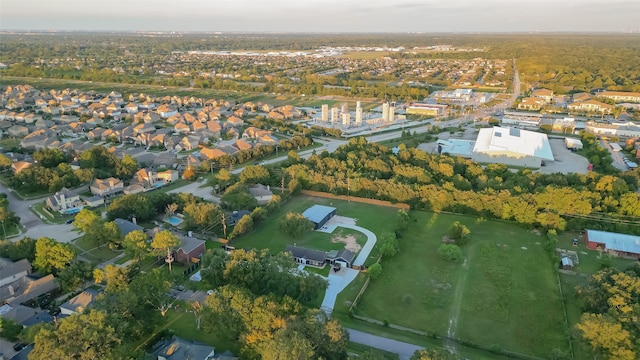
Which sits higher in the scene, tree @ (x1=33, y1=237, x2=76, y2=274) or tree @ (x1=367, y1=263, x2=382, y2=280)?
tree @ (x1=33, y1=237, x2=76, y2=274)

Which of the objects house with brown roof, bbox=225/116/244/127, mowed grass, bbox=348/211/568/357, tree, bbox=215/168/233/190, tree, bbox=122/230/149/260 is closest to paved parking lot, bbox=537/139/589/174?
mowed grass, bbox=348/211/568/357

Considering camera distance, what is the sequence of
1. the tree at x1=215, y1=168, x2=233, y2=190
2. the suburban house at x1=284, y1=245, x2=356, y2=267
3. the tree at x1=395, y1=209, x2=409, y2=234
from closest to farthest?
1. the suburban house at x1=284, y1=245, x2=356, y2=267
2. the tree at x1=395, y1=209, x2=409, y2=234
3. the tree at x1=215, y1=168, x2=233, y2=190

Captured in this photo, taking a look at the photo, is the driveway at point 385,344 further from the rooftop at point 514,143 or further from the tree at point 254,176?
the rooftop at point 514,143

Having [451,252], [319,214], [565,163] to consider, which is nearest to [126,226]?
[319,214]

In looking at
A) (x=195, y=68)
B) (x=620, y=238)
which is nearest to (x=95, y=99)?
(x=195, y=68)

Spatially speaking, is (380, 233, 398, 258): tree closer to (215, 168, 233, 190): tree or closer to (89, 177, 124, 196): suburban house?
(215, 168, 233, 190): tree

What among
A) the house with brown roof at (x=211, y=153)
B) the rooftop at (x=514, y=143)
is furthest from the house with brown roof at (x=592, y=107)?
the house with brown roof at (x=211, y=153)

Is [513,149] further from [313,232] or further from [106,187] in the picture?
[106,187]
